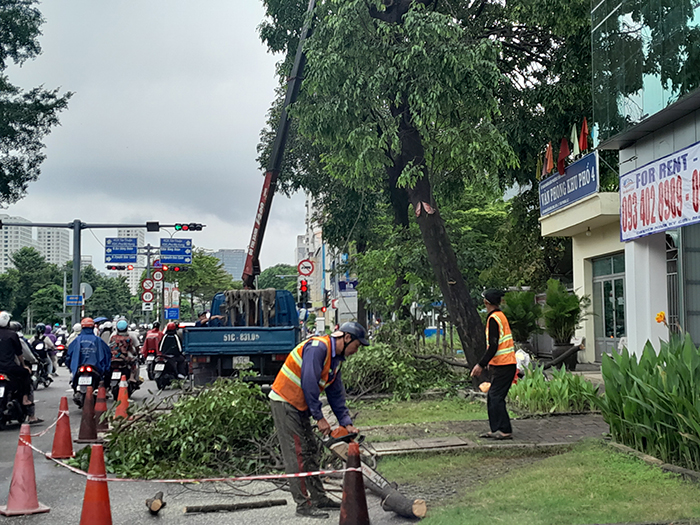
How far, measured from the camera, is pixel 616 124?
519 inches

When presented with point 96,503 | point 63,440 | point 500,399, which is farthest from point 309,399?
point 63,440

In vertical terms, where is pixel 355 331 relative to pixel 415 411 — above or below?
above

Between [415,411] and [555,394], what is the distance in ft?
7.79

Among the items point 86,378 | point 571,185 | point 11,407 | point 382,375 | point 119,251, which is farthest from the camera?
point 119,251

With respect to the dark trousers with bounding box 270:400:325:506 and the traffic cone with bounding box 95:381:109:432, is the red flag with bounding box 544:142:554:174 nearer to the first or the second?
the traffic cone with bounding box 95:381:109:432

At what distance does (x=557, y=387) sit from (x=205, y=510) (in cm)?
571

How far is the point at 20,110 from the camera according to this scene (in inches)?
1047

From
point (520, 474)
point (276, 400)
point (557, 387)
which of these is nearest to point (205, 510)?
point (276, 400)

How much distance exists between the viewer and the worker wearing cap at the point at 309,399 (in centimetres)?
611

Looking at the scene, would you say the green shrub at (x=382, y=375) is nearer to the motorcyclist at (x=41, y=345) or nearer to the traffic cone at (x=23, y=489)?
the traffic cone at (x=23, y=489)

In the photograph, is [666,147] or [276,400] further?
[666,147]

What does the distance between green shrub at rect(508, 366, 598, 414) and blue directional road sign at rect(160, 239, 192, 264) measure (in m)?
40.6

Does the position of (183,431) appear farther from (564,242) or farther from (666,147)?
(564,242)

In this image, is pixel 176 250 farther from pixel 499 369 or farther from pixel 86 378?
pixel 499 369
